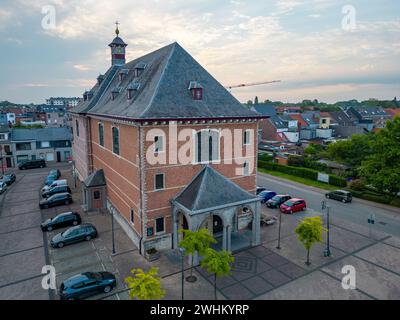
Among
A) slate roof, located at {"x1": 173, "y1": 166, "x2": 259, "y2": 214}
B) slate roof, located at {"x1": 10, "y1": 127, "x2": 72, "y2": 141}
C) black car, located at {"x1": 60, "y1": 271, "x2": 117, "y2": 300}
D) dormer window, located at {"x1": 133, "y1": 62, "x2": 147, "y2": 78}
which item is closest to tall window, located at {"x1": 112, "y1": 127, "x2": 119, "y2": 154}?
dormer window, located at {"x1": 133, "y1": 62, "x2": 147, "y2": 78}

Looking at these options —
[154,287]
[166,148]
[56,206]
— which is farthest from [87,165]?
[154,287]

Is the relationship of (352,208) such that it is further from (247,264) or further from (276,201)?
(247,264)

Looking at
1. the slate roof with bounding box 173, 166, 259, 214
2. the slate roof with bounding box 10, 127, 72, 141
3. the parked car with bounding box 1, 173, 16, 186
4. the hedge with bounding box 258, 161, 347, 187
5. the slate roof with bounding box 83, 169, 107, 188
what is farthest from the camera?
the slate roof with bounding box 10, 127, 72, 141

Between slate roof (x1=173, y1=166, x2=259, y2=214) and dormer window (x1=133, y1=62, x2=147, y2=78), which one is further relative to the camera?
dormer window (x1=133, y1=62, x2=147, y2=78)

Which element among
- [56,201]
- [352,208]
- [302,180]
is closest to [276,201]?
[352,208]

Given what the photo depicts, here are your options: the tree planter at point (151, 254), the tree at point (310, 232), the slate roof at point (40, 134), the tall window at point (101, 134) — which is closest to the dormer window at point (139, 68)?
the tall window at point (101, 134)

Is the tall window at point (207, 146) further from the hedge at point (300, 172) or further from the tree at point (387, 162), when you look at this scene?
the hedge at point (300, 172)

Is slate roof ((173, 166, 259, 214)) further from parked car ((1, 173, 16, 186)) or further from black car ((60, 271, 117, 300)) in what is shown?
parked car ((1, 173, 16, 186))

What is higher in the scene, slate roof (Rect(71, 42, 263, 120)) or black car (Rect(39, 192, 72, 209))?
slate roof (Rect(71, 42, 263, 120))
